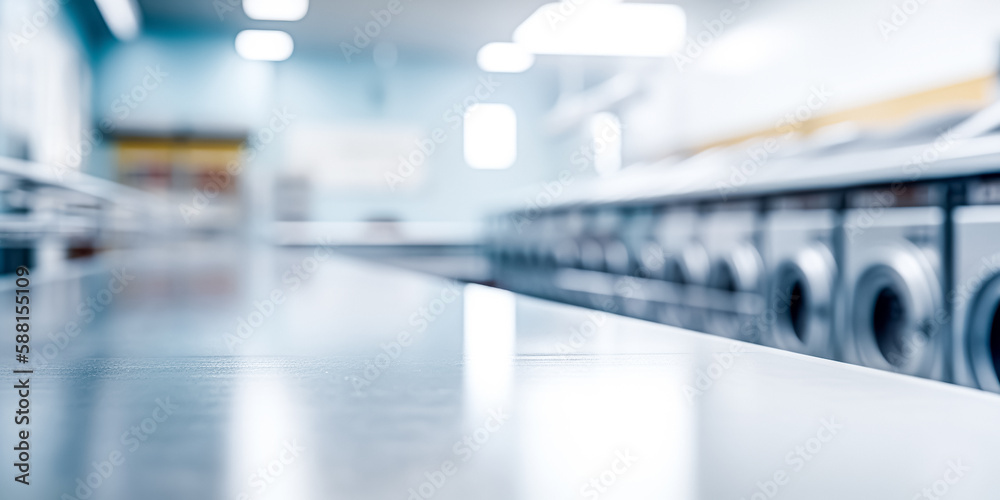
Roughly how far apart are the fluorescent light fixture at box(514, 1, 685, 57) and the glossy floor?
13.1ft

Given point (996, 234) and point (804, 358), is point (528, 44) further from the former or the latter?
point (804, 358)

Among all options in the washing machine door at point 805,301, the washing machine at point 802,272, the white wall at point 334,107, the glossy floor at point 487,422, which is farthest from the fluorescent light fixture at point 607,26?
the glossy floor at point 487,422

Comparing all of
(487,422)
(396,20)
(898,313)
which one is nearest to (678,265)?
(898,313)

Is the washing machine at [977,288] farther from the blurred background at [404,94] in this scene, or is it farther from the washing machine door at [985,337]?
the blurred background at [404,94]

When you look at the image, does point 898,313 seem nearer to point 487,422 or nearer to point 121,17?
point 487,422

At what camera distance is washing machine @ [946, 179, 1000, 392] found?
155 centimetres

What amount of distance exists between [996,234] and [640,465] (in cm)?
156

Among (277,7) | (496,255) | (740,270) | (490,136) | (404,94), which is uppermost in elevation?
(404,94)

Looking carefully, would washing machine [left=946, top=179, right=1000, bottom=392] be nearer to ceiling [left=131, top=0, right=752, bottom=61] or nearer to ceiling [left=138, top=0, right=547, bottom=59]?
ceiling [left=131, top=0, right=752, bottom=61]

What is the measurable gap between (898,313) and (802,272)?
11.2 inches

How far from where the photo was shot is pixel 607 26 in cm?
444

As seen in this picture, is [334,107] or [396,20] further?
[334,107]

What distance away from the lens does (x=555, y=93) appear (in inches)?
369

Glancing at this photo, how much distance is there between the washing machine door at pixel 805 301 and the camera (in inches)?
83.4
